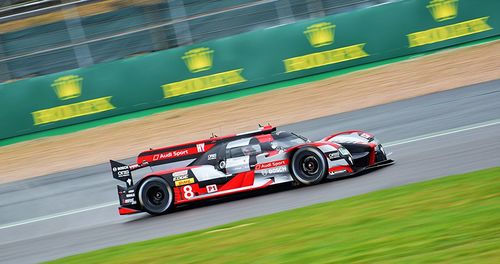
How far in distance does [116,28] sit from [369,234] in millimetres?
14526

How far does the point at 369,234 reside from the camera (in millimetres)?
7191

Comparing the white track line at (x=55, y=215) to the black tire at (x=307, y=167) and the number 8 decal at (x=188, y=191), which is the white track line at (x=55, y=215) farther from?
the black tire at (x=307, y=167)

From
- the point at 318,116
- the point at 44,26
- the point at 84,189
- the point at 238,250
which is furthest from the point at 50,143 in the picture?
the point at 238,250

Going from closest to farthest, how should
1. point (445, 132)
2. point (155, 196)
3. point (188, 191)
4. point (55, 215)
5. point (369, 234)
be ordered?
point (369, 234), point (188, 191), point (155, 196), point (445, 132), point (55, 215)

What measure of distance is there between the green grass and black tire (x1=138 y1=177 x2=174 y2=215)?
2.25 m

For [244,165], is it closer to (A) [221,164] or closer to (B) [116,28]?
(A) [221,164]

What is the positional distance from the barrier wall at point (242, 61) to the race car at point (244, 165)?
7.55m

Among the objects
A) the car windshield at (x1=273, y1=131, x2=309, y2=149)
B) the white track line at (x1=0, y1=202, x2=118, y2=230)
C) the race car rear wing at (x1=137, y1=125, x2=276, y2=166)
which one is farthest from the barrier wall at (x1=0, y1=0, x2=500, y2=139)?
the car windshield at (x1=273, y1=131, x2=309, y2=149)

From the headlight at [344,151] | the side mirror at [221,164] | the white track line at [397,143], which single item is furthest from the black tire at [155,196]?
the headlight at [344,151]

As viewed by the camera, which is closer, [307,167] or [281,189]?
[307,167]

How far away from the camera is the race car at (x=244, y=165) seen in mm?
10797

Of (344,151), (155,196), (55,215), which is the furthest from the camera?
(55,215)

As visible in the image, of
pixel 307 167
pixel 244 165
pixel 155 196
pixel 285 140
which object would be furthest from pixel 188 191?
pixel 307 167

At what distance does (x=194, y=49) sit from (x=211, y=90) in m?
1.13
